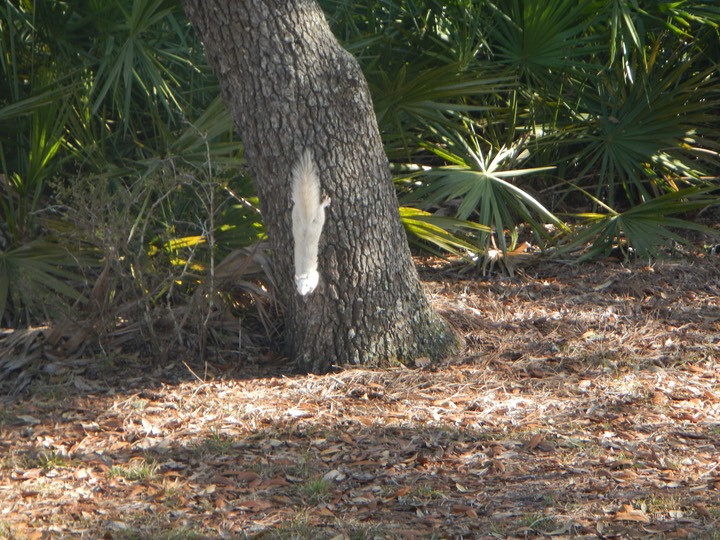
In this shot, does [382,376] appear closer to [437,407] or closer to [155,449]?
[437,407]

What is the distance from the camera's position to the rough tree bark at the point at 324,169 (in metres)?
4.17

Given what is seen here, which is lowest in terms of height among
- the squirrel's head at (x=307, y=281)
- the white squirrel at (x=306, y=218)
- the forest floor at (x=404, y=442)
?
the forest floor at (x=404, y=442)

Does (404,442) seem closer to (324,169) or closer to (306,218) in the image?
(306,218)

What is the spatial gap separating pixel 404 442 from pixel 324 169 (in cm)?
132

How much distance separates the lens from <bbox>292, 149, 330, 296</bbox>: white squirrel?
4234 millimetres

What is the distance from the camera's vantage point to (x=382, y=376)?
440 cm

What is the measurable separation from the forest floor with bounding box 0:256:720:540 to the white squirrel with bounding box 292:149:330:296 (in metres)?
0.53

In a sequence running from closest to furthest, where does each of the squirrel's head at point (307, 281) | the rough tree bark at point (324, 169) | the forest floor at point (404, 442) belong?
the forest floor at point (404, 442) < the rough tree bark at point (324, 169) < the squirrel's head at point (307, 281)

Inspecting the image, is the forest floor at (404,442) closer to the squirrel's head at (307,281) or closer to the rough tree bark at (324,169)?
the rough tree bark at (324,169)

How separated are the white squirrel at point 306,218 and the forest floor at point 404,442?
0.53 metres

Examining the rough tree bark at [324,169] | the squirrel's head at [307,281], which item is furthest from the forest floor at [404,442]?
the squirrel's head at [307,281]

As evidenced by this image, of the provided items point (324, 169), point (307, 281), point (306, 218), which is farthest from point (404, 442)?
point (324, 169)

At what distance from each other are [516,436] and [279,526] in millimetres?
1188

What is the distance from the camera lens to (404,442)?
3811mm
